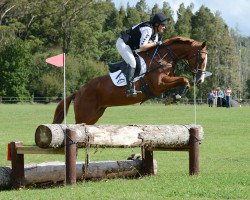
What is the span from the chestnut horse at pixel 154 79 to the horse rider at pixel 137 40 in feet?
0.48

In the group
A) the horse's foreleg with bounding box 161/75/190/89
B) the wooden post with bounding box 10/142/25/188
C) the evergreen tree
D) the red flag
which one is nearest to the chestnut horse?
the horse's foreleg with bounding box 161/75/190/89

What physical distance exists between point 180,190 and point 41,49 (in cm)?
6635

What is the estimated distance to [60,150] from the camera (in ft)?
30.4

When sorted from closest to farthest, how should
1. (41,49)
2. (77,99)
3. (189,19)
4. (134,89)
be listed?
(134,89)
(77,99)
(41,49)
(189,19)

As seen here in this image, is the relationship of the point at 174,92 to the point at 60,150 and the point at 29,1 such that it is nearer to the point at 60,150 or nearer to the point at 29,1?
the point at 60,150

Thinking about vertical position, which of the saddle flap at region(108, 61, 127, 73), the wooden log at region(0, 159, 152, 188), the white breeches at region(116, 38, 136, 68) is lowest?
the wooden log at region(0, 159, 152, 188)

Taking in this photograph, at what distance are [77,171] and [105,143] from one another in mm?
829

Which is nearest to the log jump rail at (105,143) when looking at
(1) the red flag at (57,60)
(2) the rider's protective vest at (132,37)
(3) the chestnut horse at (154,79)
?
(3) the chestnut horse at (154,79)

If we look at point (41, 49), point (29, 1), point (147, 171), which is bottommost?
point (147, 171)

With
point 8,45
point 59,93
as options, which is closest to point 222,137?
point 59,93

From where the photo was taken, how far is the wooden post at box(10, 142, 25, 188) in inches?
371

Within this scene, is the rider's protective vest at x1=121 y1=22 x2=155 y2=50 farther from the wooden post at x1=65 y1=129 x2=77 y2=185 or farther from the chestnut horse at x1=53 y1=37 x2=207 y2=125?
the wooden post at x1=65 y1=129 x2=77 y2=185

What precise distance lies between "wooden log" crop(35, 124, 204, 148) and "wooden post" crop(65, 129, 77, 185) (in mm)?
86

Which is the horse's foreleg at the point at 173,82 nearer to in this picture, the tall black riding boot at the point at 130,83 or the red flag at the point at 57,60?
the tall black riding boot at the point at 130,83
